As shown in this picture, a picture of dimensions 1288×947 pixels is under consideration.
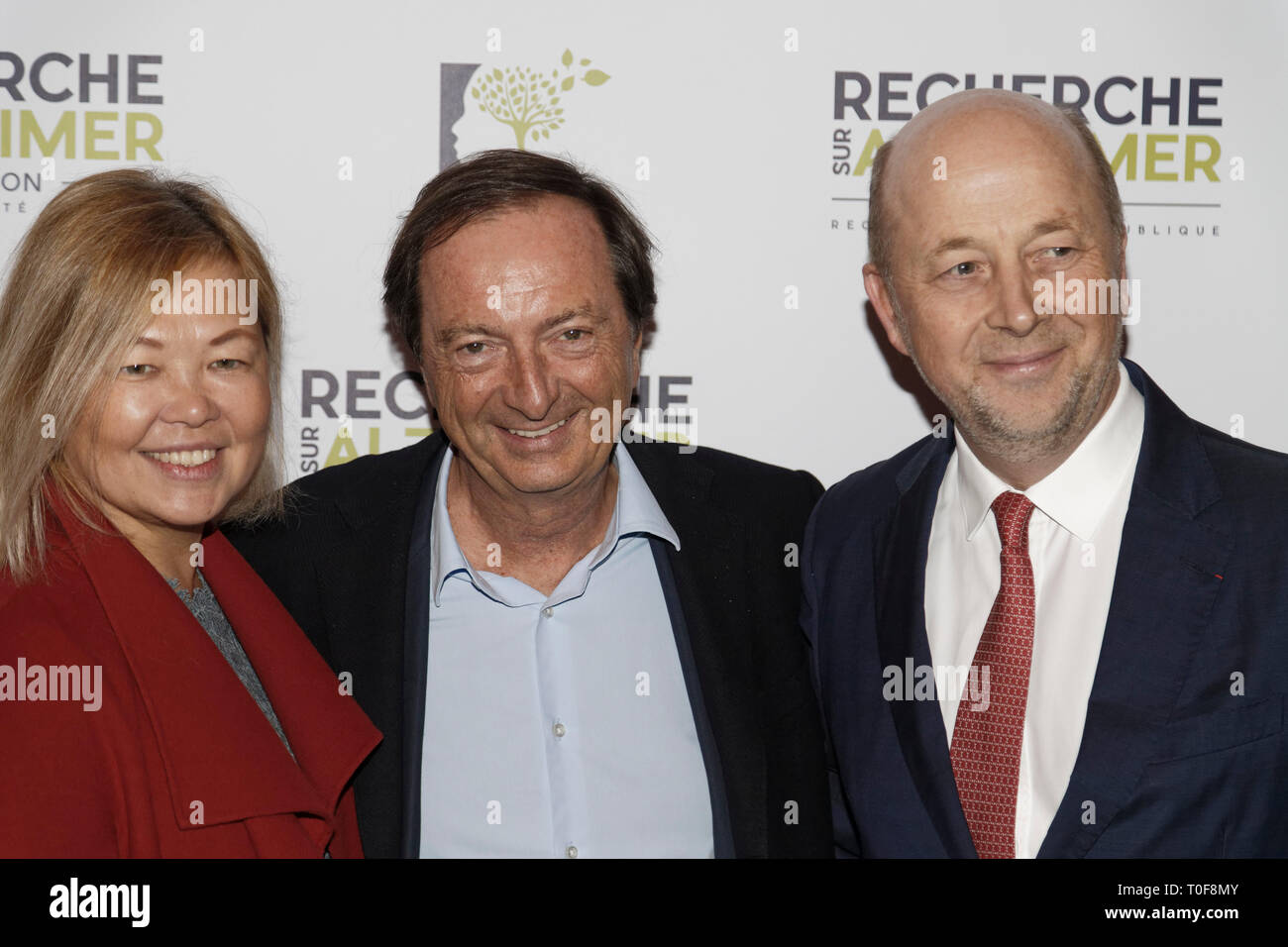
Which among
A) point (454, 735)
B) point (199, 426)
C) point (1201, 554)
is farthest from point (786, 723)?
point (199, 426)

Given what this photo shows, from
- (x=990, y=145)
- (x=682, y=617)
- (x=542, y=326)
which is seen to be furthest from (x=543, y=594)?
(x=990, y=145)

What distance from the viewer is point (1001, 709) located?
7.14 feet

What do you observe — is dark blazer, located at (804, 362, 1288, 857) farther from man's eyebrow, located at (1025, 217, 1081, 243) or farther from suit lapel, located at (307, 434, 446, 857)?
suit lapel, located at (307, 434, 446, 857)

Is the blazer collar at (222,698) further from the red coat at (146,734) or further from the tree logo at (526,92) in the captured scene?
the tree logo at (526,92)

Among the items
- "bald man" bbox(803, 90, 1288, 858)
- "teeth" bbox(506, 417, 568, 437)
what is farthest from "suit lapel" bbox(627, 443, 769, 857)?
"teeth" bbox(506, 417, 568, 437)

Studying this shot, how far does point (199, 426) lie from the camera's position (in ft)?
6.63

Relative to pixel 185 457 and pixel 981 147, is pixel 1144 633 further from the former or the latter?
pixel 185 457

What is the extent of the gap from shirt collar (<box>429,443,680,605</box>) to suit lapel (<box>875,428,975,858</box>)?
1.57ft

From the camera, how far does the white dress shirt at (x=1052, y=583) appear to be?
2.14m

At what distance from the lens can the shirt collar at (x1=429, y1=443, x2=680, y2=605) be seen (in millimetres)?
2459

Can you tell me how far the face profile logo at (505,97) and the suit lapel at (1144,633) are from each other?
1.70 metres

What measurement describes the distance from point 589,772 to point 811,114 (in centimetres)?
176

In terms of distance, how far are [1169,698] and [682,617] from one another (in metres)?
0.96
